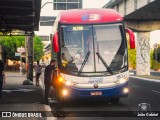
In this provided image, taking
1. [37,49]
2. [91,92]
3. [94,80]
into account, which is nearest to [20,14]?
[94,80]

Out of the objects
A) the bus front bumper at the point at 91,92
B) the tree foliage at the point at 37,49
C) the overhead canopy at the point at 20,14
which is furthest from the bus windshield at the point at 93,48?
the tree foliage at the point at 37,49

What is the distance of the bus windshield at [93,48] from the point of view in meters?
15.8

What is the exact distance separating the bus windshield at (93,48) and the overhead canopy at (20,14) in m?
3.94

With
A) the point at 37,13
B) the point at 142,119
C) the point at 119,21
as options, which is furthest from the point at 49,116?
the point at 37,13

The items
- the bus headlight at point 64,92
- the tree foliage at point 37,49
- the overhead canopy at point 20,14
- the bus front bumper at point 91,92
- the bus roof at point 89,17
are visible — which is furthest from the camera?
the tree foliage at point 37,49

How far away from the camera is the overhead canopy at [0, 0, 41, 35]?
20.7 metres

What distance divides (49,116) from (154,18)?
38.5 m

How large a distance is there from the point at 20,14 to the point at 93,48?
9.11 meters

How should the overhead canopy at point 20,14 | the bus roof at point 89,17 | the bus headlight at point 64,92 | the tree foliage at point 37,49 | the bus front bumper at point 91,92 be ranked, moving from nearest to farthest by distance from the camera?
the bus front bumper at point 91,92
the bus headlight at point 64,92
the bus roof at point 89,17
the overhead canopy at point 20,14
the tree foliage at point 37,49

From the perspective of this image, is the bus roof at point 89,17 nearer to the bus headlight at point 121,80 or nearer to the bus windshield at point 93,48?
the bus windshield at point 93,48

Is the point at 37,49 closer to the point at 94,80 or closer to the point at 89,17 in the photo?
the point at 89,17

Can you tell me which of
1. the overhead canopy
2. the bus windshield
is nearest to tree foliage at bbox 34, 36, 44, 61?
the overhead canopy

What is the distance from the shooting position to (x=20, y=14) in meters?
24.1

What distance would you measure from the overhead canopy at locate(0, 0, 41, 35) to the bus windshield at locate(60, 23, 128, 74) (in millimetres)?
3943
